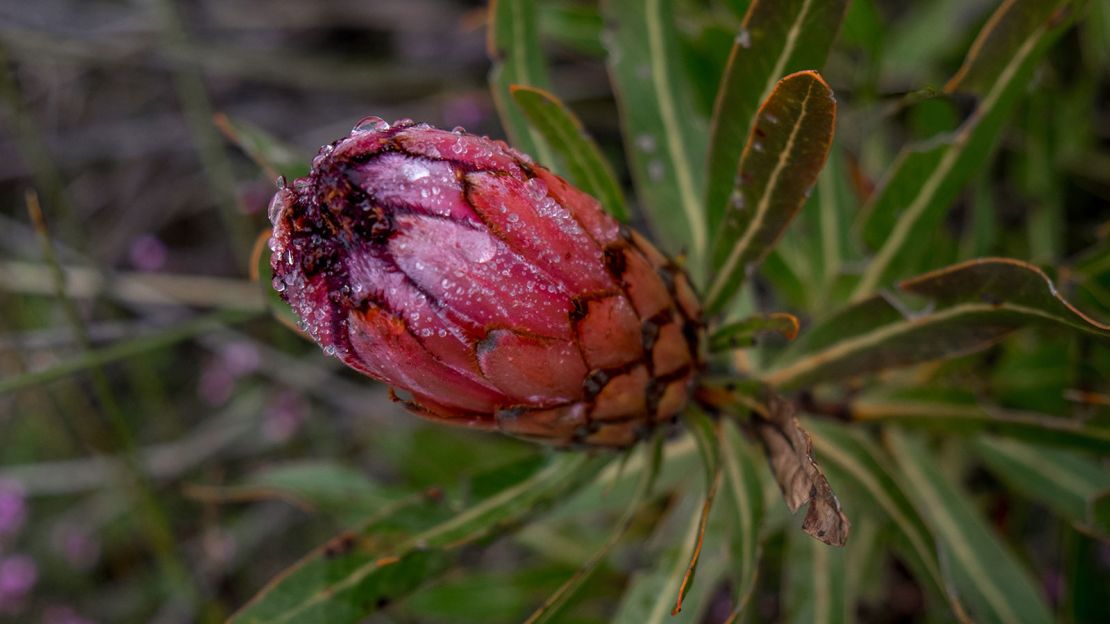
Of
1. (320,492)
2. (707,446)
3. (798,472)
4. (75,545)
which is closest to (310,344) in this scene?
(75,545)

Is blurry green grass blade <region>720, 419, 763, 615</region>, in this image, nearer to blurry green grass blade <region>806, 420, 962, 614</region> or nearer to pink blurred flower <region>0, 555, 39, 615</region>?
blurry green grass blade <region>806, 420, 962, 614</region>

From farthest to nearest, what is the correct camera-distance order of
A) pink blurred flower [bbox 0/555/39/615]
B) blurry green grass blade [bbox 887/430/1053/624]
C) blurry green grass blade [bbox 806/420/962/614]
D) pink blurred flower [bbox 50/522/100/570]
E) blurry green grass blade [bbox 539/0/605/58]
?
pink blurred flower [bbox 50/522/100/570] < pink blurred flower [bbox 0/555/39/615] < blurry green grass blade [bbox 539/0/605/58] < blurry green grass blade [bbox 887/430/1053/624] < blurry green grass blade [bbox 806/420/962/614]

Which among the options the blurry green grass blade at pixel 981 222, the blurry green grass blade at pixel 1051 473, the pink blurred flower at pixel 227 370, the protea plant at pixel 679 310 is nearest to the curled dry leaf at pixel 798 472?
the protea plant at pixel 679 310

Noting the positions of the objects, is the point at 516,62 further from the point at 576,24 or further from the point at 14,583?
the point at 14,583

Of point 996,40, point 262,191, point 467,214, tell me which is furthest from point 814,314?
point 262,191

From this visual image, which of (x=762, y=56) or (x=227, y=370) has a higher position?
(x=227, y=370)

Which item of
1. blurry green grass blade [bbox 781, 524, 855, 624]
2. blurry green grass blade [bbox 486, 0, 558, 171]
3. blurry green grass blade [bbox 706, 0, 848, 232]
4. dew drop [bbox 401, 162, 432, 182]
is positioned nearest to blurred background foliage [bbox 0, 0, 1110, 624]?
blurry green grass blade [bbox 781, 524, 855, 624]

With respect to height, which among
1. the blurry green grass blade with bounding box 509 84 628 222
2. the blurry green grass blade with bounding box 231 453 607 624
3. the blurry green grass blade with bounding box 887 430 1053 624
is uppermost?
the blurry green grass blade with bounding box 509 84 628 222

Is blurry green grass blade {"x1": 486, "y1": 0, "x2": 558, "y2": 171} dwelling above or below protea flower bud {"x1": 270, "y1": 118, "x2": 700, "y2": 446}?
above
